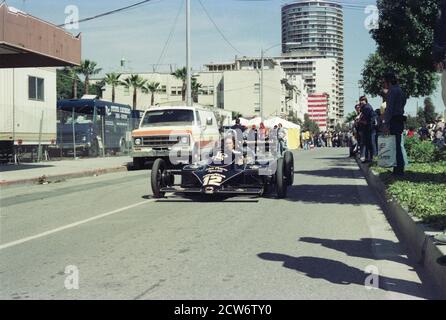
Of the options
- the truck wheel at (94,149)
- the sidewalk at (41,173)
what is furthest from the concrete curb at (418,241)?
the truck wheel at (94,149)

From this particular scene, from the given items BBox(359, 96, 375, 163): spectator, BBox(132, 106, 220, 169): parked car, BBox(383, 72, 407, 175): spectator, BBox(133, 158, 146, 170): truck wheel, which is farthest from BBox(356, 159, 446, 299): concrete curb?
BBox(133, 158, 146, 170): truck wheel

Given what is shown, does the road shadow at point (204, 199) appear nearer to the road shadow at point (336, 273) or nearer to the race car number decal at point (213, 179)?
the race car number decal at point (213, 179)

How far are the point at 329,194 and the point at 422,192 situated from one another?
3.12 m

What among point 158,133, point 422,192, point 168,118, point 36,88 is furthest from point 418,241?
point 36,88

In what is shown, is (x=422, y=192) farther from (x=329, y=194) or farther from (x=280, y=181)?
(x=329, y=194)

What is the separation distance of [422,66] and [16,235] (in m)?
13.6

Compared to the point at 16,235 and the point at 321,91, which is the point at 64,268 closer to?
the point at 16,235

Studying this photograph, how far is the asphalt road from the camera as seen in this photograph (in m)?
5.19

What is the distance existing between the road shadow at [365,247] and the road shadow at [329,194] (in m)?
3.57

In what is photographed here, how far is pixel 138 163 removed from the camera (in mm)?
22516

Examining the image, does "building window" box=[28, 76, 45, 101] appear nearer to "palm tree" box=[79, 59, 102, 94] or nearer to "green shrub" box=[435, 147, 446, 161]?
"green shrub" box=[435, 147, 446, 161]

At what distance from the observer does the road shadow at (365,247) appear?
6.46m

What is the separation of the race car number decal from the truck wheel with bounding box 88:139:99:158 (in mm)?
19613

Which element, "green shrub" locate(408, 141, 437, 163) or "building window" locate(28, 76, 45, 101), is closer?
"green shrub" locate(408, 141, 437, 163)
